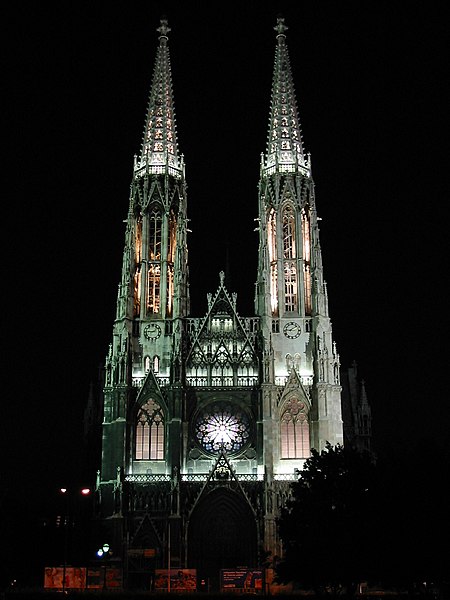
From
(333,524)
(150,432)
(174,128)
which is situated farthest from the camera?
(174,128)

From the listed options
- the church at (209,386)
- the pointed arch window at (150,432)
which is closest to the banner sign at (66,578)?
the church at (209,386)

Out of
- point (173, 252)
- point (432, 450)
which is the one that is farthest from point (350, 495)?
point (173, 252)

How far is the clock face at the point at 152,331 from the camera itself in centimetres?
6881

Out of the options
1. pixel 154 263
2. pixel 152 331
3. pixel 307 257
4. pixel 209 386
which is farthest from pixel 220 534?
pixel 307 257

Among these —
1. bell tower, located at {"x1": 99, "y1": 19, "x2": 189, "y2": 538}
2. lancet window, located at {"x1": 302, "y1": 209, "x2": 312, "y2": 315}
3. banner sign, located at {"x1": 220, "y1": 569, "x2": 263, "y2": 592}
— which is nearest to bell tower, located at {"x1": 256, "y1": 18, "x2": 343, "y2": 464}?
lancet window, located at {"x1": 302, "y1": 209, "x2": 312, "y2": 315}

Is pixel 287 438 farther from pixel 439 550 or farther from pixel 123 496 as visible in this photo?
pixel 439 550

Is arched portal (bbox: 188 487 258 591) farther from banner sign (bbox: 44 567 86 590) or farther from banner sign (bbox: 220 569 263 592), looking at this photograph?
banner sign (bbox: 44 567 86 590)

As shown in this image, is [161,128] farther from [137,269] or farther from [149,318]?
[149,318]

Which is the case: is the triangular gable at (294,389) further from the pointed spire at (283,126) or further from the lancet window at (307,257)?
the pointed spire at (283,126)

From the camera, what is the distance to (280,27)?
274 ft

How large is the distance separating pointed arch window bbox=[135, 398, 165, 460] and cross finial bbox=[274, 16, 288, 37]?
40229mm

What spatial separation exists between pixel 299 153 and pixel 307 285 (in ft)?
43.7

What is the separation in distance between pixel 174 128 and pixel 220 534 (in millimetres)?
37596

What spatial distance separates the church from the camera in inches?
2438
